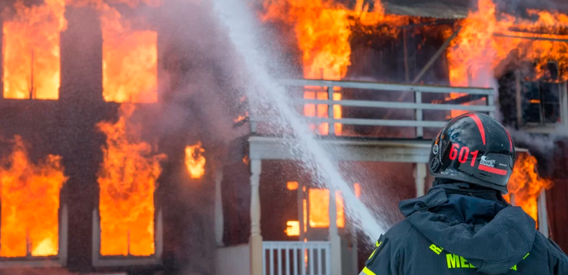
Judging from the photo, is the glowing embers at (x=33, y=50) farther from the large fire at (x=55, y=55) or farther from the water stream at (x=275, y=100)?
the water stream at (x=275, y=100)

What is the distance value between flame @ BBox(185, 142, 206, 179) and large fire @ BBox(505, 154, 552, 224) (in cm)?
576

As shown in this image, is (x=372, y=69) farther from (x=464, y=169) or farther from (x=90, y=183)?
(x=464, y=169)

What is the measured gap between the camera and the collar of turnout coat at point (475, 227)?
86.7 inches

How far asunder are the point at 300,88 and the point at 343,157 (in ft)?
5.20

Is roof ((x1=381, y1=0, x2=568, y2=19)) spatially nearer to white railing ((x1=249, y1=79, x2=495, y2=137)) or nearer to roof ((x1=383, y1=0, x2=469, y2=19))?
roof ((x1=383, y1=0, x2=469, y2=19))

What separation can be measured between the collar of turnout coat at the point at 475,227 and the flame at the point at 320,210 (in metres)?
10.9

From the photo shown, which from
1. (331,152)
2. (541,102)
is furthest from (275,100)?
(541,102)

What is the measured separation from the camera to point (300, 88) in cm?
1223

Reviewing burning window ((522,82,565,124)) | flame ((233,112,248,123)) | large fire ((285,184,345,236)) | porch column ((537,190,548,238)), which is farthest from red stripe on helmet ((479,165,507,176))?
burning window ((522,82,565,124))

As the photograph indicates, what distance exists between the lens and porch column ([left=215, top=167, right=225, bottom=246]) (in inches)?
495

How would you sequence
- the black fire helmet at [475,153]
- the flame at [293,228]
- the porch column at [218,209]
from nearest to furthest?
the black fire helmet at [475,153] < the porch column at [218,209] < the flame at [293,228]

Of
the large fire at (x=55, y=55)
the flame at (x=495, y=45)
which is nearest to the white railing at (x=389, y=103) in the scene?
the flame at (x=495, y=45)

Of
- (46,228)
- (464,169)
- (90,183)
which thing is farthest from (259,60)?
(464,169)

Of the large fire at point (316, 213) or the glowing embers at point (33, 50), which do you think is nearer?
the glowing embers at point (33, 50)
